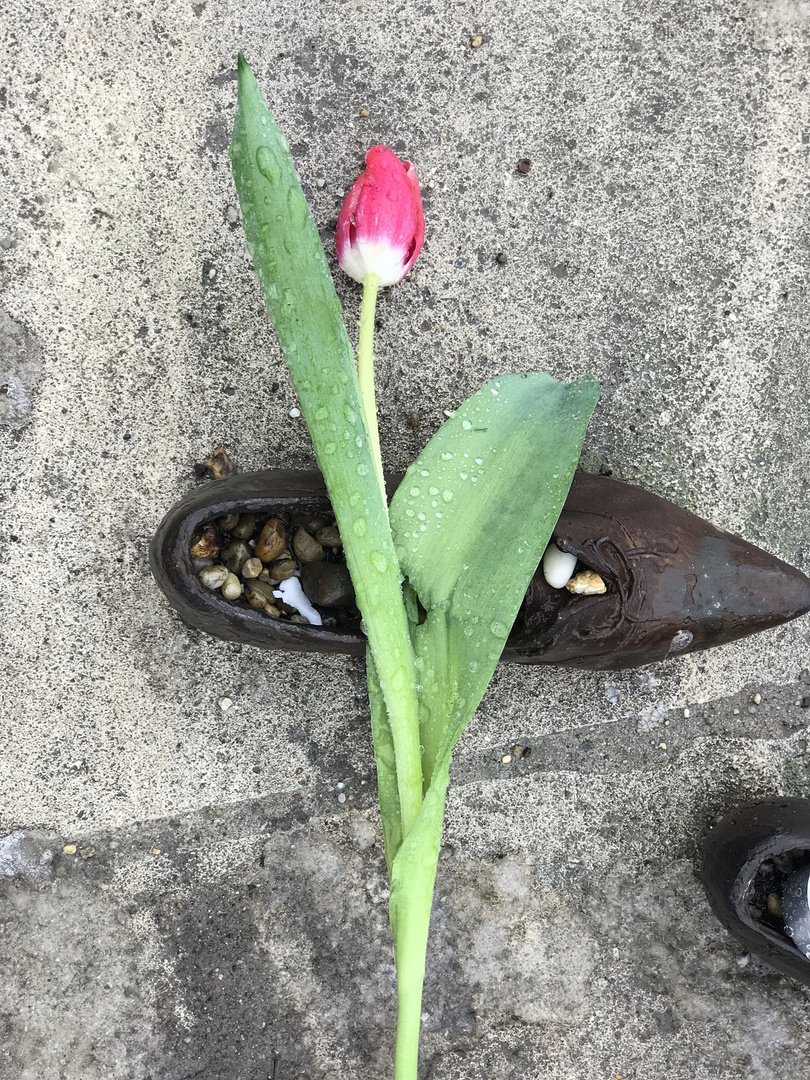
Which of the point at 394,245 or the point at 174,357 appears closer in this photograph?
the point at 394,245

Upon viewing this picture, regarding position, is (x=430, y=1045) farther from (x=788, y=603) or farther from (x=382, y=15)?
(x=382, y=15)

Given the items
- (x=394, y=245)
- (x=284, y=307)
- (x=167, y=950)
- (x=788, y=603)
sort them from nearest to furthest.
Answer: (x=284, y=307)
(x=394, y=245)
(x=788, y=603)
(x=167, y=950)

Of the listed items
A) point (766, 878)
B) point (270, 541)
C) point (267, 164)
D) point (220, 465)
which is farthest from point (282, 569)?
point (766, 878)

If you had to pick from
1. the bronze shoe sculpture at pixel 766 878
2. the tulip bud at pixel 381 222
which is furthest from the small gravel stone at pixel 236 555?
the bronze shoe sculpture at pixel 766 878

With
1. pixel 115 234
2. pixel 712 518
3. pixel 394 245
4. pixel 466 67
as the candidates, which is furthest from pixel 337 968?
pixel 466 67

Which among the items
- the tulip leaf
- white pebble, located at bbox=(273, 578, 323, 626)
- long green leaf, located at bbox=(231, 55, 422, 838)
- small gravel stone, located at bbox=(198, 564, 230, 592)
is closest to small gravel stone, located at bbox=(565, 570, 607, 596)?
the tulip leaf

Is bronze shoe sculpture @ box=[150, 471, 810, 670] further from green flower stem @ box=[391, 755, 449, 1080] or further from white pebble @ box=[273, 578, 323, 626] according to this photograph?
green flower stem @ box=[391, 755, 449, 1080]
